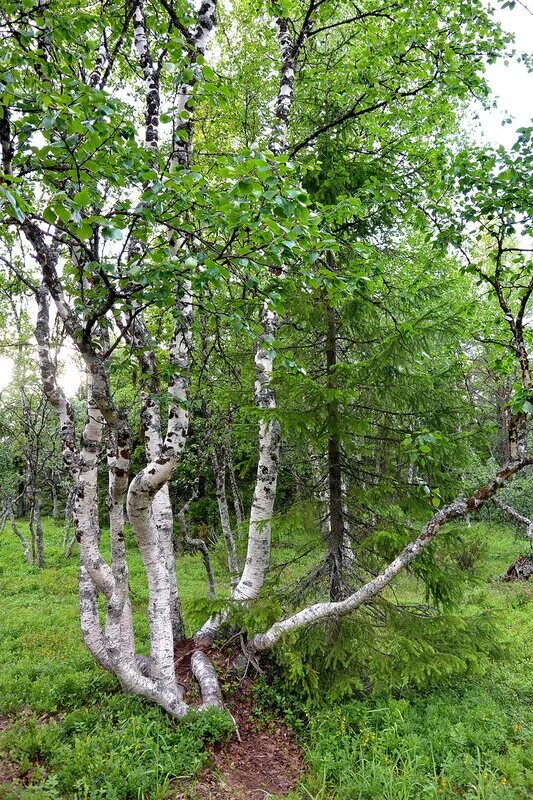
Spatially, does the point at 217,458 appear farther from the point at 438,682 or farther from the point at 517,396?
the point at 517,396

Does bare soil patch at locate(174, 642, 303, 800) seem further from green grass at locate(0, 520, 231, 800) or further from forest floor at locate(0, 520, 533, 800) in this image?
green grass at locate(0, 520, 231, 800)

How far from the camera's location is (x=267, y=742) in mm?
5281

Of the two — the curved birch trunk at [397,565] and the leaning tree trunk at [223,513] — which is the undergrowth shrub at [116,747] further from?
the leaning tree trunk at [223,513]

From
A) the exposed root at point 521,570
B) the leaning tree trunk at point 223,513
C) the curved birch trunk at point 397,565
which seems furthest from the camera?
the exposed root at point 521,570

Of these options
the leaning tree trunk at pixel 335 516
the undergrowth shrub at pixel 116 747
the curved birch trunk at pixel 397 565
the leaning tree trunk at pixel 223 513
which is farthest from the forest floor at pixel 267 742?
the leaning tree trunk at pixel 223 513

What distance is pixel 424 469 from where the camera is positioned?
589 centimetres

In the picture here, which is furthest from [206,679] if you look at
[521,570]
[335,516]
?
[521,570]

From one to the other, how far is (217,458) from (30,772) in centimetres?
787

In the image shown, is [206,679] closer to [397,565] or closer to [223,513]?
[397,565]

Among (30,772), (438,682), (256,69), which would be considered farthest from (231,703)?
(256,69)

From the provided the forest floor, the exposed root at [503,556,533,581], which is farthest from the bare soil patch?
the exposed root at [503,556,533,581]

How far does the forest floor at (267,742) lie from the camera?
4355mm

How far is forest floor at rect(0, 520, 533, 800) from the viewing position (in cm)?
436

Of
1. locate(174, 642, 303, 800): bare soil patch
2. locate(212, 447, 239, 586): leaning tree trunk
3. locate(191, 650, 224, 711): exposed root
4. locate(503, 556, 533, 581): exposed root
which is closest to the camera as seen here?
locate(174, 642, 303, 800): bare soil patch
